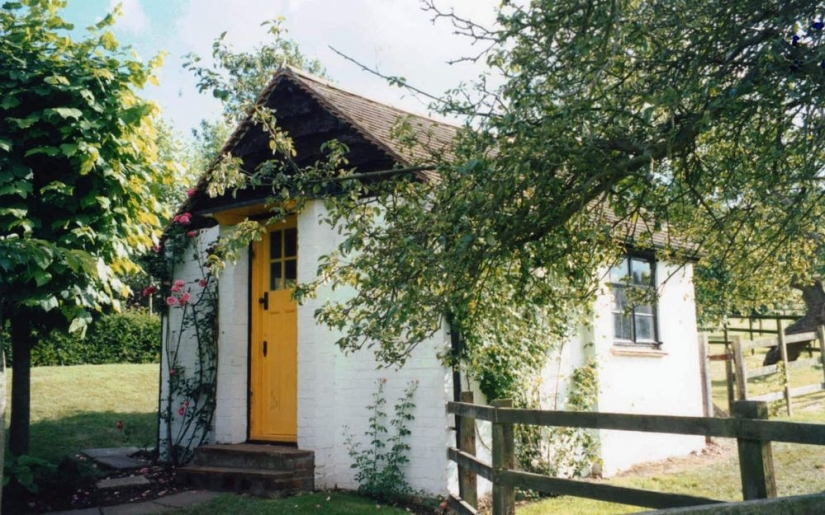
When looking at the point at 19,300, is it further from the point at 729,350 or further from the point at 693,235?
the point at 729,350

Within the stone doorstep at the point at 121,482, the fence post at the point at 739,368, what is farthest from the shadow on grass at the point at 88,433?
the fence post at the point at 739,368

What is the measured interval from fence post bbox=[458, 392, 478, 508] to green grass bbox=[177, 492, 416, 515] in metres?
0.76

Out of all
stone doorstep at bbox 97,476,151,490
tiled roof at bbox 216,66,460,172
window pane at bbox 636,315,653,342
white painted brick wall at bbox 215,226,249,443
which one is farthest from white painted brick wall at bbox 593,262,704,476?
stone doorstep at bbox 97,476,151,490

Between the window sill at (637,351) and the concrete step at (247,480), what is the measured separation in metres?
5.34

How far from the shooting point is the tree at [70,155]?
6484 millimetres

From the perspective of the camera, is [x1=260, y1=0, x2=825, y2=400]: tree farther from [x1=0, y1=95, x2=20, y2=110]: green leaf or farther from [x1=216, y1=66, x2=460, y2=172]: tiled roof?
[x1=0, y1=95, x2=20, y2=110]: green leaf

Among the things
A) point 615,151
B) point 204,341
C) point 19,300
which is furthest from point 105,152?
point 615,151

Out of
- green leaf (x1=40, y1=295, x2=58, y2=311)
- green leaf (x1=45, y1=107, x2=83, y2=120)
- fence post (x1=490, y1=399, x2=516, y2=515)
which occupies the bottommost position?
fence post (x1=490, y1=399, x2=516, y2=515)

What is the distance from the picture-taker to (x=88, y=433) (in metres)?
12.1

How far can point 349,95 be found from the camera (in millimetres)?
10695

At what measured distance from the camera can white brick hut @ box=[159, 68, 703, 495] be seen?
8.00 m

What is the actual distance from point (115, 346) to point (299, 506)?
16464mm

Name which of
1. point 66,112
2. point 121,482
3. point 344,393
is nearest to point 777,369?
point 344,393

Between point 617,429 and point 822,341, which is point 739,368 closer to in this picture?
point 822,341
